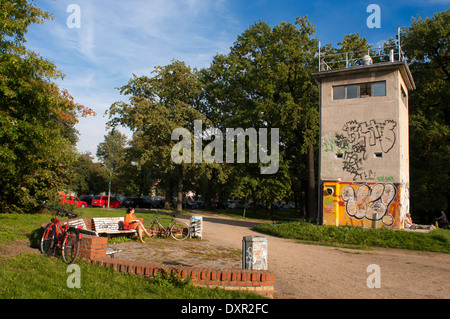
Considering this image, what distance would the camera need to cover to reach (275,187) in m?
29.8

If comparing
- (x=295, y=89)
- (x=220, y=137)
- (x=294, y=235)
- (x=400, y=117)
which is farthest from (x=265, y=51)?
(x=294, y=235)

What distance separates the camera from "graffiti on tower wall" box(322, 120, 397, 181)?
1788cm

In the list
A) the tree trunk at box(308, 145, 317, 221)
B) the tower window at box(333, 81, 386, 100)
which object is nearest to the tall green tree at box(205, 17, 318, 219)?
the tree trunk at box(308, 145, 317, 221)

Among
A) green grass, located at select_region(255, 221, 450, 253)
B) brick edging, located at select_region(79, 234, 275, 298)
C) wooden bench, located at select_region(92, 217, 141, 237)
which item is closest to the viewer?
brick edging, located at select_region(79, 234, 275, 298)

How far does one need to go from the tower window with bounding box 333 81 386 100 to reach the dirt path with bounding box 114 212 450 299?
8721mm

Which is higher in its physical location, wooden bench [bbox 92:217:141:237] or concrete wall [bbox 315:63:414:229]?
concrete wall [bbox 315:63:414:229]

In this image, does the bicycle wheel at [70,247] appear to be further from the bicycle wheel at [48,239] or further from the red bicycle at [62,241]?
the bicycle wheel at [48,239]

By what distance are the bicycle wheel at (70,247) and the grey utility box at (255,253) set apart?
3.31 m

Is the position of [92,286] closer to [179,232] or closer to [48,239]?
[48,239]

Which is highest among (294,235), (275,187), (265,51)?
(265,51)

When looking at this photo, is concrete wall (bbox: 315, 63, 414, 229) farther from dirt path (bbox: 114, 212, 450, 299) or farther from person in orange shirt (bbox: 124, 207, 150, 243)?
person in orange shirt (bbox: 124, 207, 150, 243)

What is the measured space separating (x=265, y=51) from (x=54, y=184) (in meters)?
21.2
